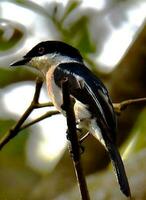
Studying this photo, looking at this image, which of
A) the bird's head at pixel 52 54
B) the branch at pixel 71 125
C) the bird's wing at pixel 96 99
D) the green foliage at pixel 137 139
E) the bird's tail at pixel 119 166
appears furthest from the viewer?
the green foliage at pixel 137 139

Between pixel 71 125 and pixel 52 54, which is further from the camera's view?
pixel 52 54

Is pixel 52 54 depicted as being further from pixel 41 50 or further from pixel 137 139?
pixel 137 139

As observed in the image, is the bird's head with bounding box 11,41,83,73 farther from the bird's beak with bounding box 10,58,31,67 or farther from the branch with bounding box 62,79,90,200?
the branch with bounding box 62,79,90,200

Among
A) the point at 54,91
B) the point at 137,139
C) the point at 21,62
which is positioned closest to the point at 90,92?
the point at 54,91

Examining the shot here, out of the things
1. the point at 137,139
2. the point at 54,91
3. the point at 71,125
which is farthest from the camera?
the point at 137,139

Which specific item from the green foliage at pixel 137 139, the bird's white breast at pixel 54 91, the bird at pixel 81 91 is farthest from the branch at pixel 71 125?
the green foliage at pixel 137 139

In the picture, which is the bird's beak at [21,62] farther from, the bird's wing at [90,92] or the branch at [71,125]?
the branch at [71,125]

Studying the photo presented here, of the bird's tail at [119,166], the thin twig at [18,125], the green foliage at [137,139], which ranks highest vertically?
the thin twig at [18,125]

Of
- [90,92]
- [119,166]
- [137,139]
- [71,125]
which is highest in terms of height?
[71,125]

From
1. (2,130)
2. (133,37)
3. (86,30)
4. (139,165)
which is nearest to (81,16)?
(86,30)
